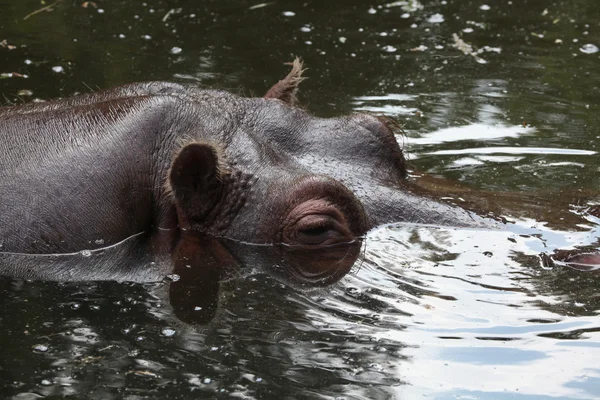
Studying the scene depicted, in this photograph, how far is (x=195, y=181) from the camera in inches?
217

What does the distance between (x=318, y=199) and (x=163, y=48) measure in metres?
5.40

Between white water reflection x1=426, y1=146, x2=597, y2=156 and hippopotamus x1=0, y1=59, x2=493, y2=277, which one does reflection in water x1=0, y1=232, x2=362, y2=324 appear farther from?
white water reflection x1=426, y1=146, x2=597, y2=156

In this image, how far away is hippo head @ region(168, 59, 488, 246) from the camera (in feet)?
17.7

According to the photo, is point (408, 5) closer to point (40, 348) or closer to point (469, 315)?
point (469, 315)

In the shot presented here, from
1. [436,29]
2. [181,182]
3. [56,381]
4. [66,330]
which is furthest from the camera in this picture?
[436,29]

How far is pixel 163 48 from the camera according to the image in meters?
10.3

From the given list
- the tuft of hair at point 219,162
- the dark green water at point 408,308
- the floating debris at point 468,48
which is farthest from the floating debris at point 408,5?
the tuft of hair at point 219,162

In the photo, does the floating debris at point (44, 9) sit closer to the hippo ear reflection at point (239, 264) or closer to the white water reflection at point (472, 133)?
the white water reflection at point (472, 133)

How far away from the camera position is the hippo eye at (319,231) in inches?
214

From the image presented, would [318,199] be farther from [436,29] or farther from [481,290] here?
[436,29]

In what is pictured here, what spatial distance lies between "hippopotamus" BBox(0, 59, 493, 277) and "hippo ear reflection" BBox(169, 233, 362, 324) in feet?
0.22

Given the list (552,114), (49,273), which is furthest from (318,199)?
(552,114)

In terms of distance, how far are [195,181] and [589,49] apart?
6.51 m

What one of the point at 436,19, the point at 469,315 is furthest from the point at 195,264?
the point at 436,19
